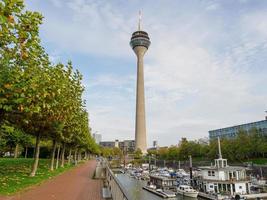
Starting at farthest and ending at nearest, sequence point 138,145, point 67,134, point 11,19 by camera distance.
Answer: point 138,145 → point 67,134 → point 11,19

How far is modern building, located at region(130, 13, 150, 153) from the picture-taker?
12912 centimetres

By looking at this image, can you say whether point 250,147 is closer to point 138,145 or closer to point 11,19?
point 11,19

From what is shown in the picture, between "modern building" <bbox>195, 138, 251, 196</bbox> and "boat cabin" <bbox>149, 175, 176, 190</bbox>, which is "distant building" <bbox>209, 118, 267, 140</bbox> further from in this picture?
"modern building" <bbox>195, 138, 251, 196</bbox>

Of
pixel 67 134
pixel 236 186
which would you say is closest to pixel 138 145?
pixel 236 186

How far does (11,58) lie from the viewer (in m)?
10.8

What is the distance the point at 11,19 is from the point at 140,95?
125 metres

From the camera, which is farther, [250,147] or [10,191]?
[250,147]

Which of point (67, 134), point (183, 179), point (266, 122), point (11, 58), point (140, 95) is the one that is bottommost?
point (183, 179)

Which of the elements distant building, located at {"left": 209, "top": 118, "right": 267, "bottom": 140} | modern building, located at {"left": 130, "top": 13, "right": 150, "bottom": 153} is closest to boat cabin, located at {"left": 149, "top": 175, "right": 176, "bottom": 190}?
distant building, located at {"left": 209, "top": 118, "right": 267, "bottom": 140}

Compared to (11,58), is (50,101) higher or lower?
lower

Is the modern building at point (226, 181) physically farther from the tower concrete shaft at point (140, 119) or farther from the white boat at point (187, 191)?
the tower concrete shaft at point (140, 119)

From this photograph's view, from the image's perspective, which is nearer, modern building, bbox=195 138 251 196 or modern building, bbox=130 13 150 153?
modern building, bbox=195 138 251 196

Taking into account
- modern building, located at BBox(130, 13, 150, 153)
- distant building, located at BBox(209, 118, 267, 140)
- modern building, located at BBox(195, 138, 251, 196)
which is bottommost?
modern building, located at BBox(195, 138, 251, 196)

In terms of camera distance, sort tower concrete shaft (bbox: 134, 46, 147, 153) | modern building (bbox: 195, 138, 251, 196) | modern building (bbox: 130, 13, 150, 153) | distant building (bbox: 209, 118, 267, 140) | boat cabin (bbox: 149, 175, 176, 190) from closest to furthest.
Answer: modern building (bbox: 195, 138, 251, 196) → boat cabin (bbox: 149, 175, 176, 190) → distant building (bbox: 209, 118, 267, 140) → tower concrete shaft (bbox: 134, 46, 147, 153) → modern building (bbox: 130, 13, 150, 153)
